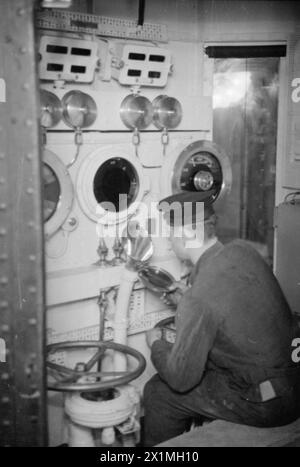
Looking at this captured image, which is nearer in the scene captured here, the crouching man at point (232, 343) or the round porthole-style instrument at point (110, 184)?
the crouching man at point (232, 343)

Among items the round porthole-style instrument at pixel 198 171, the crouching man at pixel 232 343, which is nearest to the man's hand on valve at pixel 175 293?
→ the crouching man at pixel 232 343

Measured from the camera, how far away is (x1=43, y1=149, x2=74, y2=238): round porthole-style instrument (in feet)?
10.9

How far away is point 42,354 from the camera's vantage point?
86.9 inches

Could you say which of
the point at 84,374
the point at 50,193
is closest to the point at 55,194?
the point at 50,193

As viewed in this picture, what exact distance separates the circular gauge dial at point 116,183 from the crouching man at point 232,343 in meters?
0.72

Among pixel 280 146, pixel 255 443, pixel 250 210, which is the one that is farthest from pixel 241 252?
pixel 250 210

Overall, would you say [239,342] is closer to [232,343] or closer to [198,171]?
[232,343]

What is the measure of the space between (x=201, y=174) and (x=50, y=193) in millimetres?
1335

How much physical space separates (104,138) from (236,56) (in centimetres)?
152

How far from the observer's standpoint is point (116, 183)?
3.75 meters

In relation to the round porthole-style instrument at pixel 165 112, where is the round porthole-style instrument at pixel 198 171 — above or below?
below

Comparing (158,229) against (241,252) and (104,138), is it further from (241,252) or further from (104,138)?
(241,252)

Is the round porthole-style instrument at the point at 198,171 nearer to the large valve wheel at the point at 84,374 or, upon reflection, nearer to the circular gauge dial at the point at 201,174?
the circular gauge dial at the point at 201,174

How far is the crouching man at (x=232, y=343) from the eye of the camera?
2.88 m
